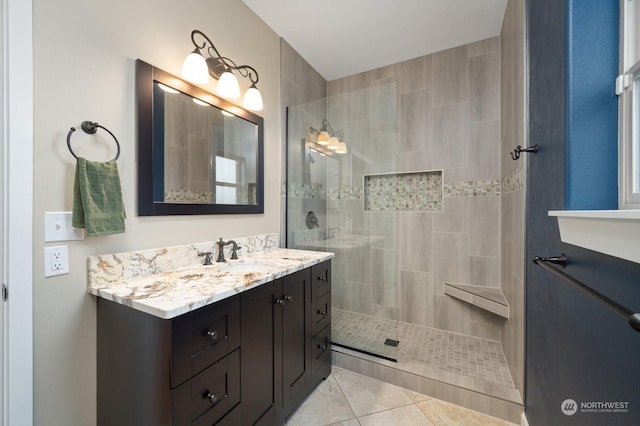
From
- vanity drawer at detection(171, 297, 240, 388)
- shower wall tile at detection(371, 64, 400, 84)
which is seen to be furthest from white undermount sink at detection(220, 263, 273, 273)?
shower wall tile at detection(371, 64, 400, 84)

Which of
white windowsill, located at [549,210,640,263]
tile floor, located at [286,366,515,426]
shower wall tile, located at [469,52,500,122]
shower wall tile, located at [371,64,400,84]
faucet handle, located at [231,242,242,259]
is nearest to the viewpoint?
white windowsill, located at [549,210,640,263]

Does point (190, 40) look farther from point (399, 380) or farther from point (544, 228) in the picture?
point (399, 380)

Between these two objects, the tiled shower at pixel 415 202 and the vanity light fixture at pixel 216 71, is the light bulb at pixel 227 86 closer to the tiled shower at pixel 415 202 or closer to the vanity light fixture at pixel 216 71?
the vanity light fixture at pixel 216 71

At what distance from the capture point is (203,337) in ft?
3.29

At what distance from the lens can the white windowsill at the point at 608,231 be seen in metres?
0.59

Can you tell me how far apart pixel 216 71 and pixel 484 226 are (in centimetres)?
247

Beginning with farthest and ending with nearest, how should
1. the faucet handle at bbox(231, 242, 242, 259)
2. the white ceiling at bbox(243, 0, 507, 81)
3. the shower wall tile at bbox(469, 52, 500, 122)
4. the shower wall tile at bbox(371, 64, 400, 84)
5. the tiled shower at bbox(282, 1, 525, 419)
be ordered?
1. the shower wall tile at bbox(371, 64, 400, 84)
2. the shower wall tile at bbox(469, 52, 500, 122)
3. the tiled shower at bbox(282, 1, 525, 419)
4. the white ceiling at bbox(243, 0, 507, 81)
5. the faucet handle at bbox(231, 242, 242, 259)

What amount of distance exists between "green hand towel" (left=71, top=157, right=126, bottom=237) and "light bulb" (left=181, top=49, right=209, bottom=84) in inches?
24.7

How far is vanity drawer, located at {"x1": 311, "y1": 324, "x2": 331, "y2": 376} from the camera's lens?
1768 mm

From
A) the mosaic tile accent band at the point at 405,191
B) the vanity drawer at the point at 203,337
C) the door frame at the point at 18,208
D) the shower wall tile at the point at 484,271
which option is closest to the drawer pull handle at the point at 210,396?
the vanity drawer at the point at 203,337

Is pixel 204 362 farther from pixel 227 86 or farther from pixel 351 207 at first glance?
pixel 351 207

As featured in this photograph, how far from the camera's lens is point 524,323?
1513 millimetres

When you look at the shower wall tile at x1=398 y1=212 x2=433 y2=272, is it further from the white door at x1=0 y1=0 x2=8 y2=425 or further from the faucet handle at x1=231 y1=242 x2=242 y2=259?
the white door at x1=0 y1=0 x2=8 y2=425

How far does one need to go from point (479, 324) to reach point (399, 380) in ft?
3.49
